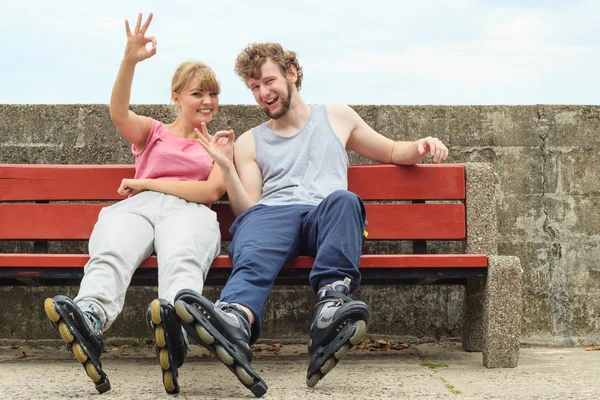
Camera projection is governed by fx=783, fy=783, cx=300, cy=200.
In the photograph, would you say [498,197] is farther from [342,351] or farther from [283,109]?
[342,351]

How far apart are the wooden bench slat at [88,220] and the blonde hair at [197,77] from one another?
0.69 m

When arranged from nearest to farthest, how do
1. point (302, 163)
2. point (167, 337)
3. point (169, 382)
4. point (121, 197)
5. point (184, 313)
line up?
point (184, 313) → point (167, 337) → point (169, 382) → point (302, 163) → point (121, 197)

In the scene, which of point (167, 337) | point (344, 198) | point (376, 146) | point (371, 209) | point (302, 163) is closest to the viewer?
→ point (167, 337)

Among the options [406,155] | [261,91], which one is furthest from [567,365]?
[261,91]

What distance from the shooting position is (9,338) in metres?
4.83

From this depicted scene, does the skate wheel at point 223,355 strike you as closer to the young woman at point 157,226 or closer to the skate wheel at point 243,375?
the skate wheel at point 243,375

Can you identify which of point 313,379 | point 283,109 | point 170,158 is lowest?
point 313,379

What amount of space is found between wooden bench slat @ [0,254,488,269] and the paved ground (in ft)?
1.60

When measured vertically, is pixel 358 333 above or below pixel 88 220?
below

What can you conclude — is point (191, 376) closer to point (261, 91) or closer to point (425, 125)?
point (261, 91)

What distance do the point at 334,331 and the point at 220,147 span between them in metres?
1.31

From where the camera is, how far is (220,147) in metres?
3.83

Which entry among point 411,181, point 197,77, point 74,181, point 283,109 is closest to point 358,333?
point 283,109

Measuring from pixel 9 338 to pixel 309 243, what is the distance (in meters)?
2.32
